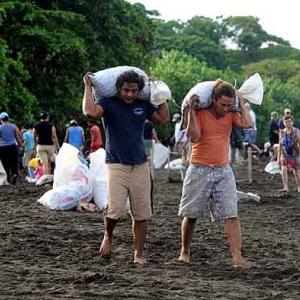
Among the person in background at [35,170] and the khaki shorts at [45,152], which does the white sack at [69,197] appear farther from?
the person in background at [35,170]

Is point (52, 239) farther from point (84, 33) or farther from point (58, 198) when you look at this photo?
point (84, 33)

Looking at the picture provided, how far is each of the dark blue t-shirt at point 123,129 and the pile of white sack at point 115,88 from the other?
0.07 metres

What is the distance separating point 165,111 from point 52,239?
221cm

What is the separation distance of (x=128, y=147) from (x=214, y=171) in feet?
2.41

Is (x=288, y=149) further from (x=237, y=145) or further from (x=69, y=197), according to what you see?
(x=237, y=145)

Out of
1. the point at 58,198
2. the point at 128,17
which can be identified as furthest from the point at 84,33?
the point at 58,198

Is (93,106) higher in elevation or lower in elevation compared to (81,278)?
higher

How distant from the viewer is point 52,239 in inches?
354

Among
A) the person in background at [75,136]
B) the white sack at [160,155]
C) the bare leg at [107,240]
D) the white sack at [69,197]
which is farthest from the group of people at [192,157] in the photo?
the white sack at [160,155]

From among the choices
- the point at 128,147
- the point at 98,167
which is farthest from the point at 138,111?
the point at 98,167

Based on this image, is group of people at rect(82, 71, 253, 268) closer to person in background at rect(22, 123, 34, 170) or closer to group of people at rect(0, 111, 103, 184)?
group of people at rect(0, 111, 103, 184)

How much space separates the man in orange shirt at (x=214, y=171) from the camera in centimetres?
736

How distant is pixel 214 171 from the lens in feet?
24.3

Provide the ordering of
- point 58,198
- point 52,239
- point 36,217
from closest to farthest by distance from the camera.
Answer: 1. point 52,239
2. point 36,217
3. point 58,198
